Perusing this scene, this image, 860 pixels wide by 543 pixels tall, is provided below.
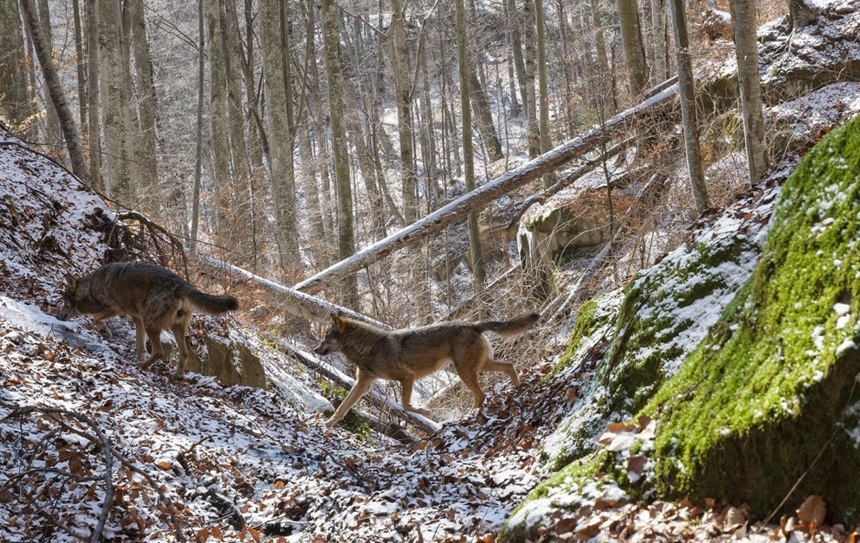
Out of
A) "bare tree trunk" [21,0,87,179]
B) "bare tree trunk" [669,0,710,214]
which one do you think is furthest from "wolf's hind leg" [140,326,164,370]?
"bare tree trunk" [669,0,710,214]

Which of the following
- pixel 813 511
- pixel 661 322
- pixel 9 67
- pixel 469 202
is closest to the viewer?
pixel 813 511

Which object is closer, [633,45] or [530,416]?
[530,416]

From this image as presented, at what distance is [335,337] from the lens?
10.9m

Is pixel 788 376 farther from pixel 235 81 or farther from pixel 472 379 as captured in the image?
pixel 235 81

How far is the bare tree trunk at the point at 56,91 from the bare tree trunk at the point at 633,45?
11.1 m

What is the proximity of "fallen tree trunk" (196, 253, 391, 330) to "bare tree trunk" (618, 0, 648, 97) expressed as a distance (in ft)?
25.3

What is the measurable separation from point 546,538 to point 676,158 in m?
9.87

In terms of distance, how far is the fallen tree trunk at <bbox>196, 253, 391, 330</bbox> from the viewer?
46.6ft

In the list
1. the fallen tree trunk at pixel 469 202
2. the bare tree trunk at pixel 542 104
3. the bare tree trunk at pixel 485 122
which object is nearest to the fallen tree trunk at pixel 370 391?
the fallen tree trunk at pixel 469 202

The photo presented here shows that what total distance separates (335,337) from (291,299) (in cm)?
363

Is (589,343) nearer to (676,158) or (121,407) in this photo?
(121,407)

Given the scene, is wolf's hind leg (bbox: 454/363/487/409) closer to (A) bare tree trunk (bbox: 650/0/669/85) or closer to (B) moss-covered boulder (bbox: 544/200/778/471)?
(B) moss-covered boulder (bbox: 544/200/778/471)

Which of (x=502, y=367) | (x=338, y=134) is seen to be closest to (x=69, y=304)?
(x=502, y=367)

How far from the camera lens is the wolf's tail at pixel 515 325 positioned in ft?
30.4
